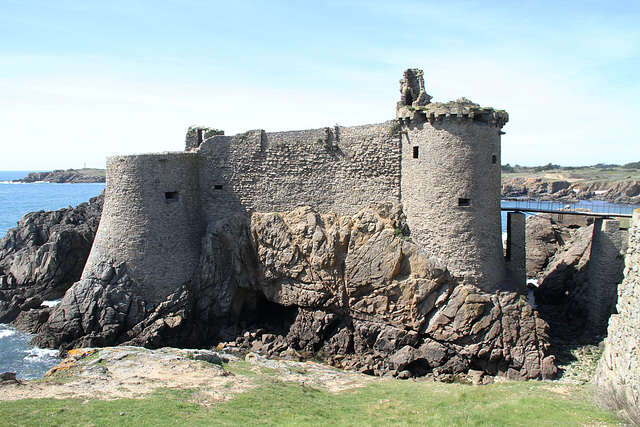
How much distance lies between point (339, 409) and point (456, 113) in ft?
47.7

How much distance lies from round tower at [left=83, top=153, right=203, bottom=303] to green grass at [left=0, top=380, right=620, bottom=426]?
40.1 feet

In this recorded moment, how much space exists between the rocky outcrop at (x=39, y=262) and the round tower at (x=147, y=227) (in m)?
6.47

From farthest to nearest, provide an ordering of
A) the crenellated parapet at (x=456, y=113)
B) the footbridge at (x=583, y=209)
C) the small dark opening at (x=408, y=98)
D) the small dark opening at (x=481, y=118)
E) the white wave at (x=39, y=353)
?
the small dark opening at (x=408, y=98)
the white wave at (x=39, y=353)
the footbridge at (x=583, y=209)
the small dark opening at (x=481, y=118)
the crenellated parapet at (x=456, y=113)

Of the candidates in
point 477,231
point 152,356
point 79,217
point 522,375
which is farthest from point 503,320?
point 79,217

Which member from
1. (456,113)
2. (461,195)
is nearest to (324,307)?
(461,195)

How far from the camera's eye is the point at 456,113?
23.0 metres

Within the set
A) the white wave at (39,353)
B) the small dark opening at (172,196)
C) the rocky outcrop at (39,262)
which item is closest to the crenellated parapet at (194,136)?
the small dark opening at (172,196)

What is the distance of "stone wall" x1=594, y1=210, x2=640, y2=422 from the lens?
1119cm

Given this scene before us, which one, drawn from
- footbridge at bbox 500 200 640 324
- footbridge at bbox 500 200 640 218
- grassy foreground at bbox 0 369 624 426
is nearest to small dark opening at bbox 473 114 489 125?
footbridge at bbox 500 200 640 218

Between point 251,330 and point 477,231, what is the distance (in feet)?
45.6

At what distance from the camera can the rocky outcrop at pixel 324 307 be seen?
22812 mm

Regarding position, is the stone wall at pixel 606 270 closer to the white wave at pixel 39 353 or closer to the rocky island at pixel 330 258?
the rocky island at pixel 330 258

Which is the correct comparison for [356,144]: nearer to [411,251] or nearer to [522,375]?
[411,251]

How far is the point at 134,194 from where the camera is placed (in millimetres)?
27969
